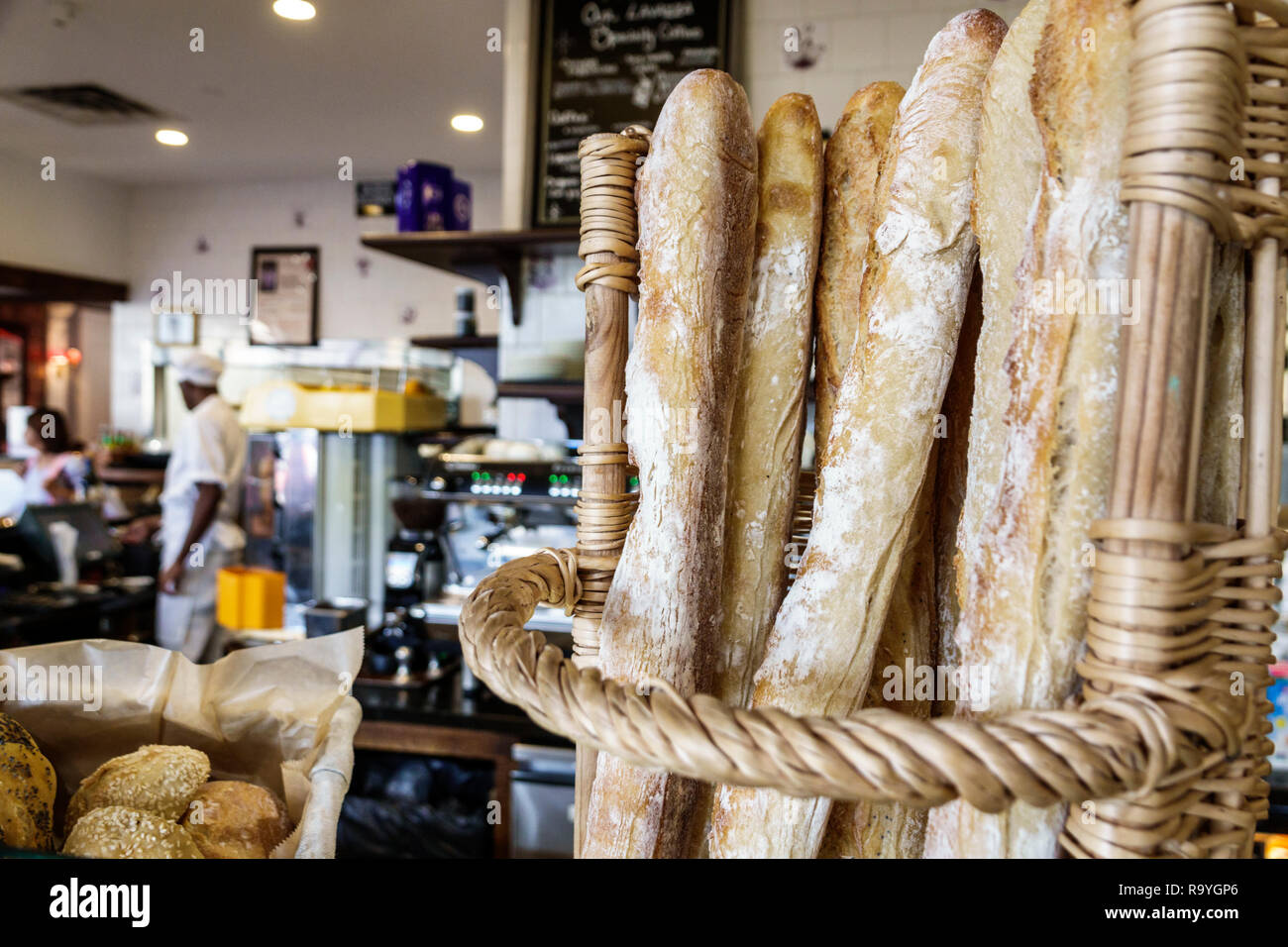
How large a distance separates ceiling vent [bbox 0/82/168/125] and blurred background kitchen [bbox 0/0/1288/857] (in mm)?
25

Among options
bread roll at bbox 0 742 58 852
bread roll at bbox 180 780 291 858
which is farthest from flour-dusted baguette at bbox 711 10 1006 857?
bread roll at bbox 0 742 58 852

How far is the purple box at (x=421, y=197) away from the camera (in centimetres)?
282

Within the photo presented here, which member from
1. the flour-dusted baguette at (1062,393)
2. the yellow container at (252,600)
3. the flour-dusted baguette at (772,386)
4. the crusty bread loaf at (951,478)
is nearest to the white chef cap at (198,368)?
the yellow container at (252,600)

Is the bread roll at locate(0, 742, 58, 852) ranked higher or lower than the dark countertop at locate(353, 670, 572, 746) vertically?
higher

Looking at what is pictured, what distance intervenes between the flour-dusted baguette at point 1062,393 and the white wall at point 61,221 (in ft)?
23.7

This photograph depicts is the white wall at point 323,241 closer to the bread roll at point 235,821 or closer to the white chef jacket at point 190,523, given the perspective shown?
the white chef jacket at point 190,523

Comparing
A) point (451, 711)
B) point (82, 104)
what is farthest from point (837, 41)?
point (82, 104)

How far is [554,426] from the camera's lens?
3.10 m

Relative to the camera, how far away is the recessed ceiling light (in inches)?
133

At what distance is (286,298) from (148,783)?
6.42 metres

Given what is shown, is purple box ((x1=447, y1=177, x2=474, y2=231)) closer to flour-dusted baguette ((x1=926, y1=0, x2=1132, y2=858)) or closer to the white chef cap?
the white chef cap

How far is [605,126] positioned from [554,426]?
3.46 feet

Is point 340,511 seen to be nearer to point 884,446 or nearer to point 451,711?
point 451,711

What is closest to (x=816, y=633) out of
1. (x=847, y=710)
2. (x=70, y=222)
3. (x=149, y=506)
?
(x=847, y=710)
